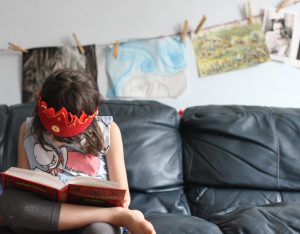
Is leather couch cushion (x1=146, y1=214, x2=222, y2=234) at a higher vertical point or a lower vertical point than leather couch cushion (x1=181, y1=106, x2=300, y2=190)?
lower

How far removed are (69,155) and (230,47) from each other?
966mm

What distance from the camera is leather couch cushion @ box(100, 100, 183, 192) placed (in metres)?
1.48

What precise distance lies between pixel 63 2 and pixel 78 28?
5.5 inches

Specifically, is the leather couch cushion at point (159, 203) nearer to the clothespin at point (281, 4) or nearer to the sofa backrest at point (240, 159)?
the sofa backrest at point (240, 159)

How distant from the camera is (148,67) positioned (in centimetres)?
177

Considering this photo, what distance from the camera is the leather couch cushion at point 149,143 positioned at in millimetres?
1477

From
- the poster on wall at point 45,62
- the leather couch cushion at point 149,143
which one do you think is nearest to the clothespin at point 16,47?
the poster on wall at point 45,62

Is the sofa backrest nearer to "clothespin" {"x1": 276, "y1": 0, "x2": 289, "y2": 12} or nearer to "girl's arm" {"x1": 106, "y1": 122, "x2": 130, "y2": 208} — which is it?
"girl's arm" {"x1": 106, "y1": 122, "x2": 130, "y2": 208}

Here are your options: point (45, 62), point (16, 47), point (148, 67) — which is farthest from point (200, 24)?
point (16, 47)

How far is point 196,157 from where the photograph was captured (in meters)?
1.57

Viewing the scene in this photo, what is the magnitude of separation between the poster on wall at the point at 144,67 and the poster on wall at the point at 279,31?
1.38 feet

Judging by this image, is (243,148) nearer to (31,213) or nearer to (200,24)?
(200,24)

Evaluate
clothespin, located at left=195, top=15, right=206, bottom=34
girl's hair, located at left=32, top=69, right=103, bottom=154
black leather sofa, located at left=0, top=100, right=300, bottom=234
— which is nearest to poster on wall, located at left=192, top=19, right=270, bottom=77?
clothespin, located at left=195, top=15, right=206, bottom=34

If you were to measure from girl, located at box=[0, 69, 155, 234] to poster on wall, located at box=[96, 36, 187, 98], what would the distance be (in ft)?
1.50
